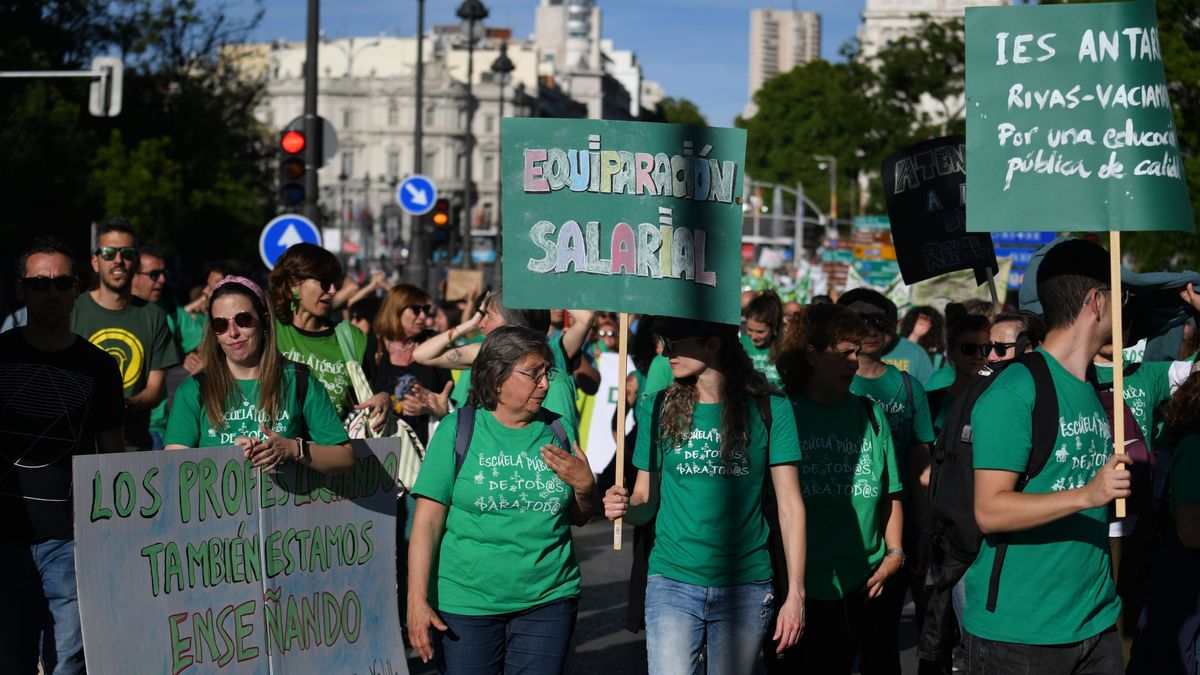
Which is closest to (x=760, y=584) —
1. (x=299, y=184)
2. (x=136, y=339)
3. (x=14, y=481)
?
(x=14, y=481)

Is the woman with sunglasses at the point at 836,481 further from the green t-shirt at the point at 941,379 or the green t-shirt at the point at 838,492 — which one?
the green t-shirt at the point at 941,379

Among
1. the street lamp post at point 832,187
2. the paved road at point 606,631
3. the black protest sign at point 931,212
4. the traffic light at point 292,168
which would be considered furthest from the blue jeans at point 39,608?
the street lamp post at point 832,187

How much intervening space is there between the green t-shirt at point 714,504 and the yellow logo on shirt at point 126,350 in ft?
8.84

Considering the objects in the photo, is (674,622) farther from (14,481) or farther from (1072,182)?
(14,481)

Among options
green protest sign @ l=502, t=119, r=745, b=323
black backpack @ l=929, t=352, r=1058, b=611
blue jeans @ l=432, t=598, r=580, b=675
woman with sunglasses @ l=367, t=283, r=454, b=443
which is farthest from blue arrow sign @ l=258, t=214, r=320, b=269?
black backpack @ l=929, t=352, r=1058, b=611

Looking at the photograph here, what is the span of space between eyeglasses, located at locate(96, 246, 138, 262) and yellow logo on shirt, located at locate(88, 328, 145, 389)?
30cm

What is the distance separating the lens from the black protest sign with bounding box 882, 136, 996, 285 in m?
8.27

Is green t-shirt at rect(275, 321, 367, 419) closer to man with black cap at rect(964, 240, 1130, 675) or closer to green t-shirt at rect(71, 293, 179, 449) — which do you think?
green t-shirt at rect(71, 293, 179, 449)

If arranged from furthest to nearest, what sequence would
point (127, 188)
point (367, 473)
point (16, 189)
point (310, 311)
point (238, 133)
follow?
point (238, 133), point (127, 188), point (16, 189), point (310, 311), point (367, 473)

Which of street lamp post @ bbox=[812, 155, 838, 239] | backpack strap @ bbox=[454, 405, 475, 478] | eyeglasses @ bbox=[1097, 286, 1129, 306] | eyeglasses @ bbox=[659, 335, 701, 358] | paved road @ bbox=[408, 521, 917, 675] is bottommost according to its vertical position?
paved road @ bbox=[408, 521, 917, 675]

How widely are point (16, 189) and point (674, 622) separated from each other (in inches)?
1309

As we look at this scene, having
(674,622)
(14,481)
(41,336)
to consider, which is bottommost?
(674,622)

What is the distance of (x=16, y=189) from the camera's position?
118ft

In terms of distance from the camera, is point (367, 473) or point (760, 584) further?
point (367, 473)
